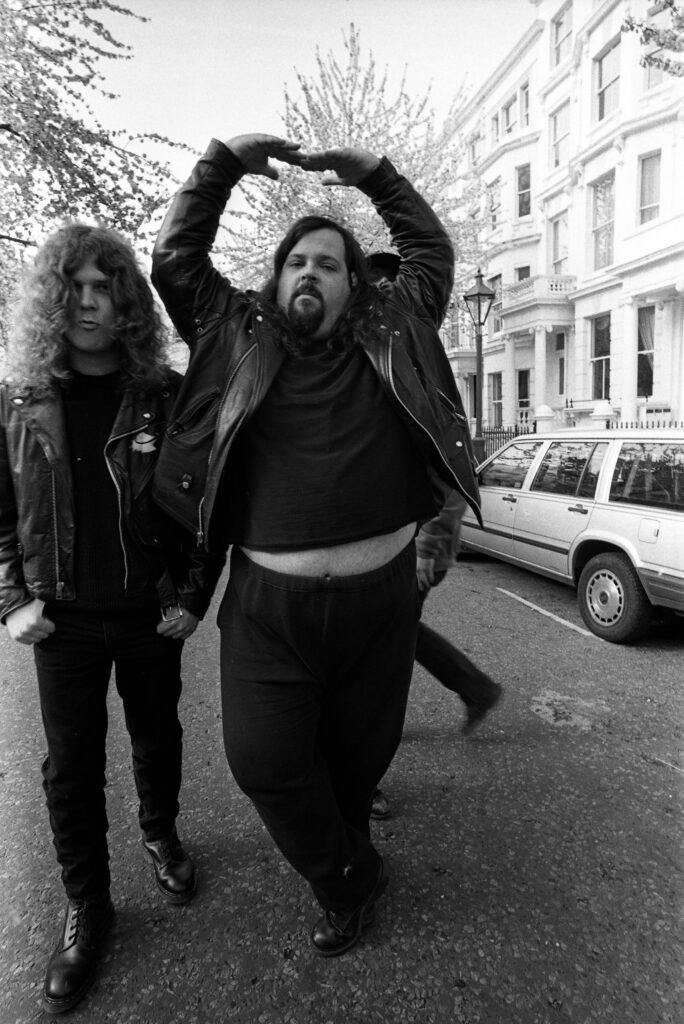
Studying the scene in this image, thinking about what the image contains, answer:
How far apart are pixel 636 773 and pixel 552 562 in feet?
9.43

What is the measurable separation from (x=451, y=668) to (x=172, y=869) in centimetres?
158

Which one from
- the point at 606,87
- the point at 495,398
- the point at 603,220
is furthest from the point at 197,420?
the point at 495,398

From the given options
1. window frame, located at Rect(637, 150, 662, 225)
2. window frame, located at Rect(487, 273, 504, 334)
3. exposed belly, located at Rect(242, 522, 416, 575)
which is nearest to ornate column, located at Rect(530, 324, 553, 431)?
window frame, located at Rect(487, 273, 504, 334)

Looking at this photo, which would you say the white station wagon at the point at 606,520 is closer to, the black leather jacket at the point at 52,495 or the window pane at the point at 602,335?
the black leather jacket at the point at 52,495

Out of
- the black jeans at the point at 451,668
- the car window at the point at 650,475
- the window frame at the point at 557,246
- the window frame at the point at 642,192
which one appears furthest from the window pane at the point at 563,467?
the window frame at the point at 557,246

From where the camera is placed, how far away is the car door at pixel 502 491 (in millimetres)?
6395

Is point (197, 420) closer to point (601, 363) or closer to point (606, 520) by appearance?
point (606, 520)

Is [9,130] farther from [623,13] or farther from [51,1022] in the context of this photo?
[623,13]

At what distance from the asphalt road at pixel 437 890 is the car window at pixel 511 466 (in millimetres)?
3102

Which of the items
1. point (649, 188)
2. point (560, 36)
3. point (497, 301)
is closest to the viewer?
point (649, 188)

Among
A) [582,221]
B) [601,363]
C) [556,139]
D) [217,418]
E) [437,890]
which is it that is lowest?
[437,890]

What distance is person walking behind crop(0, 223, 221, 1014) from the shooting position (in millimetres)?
1881

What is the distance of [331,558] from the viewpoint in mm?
1771

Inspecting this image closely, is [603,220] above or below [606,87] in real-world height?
below
